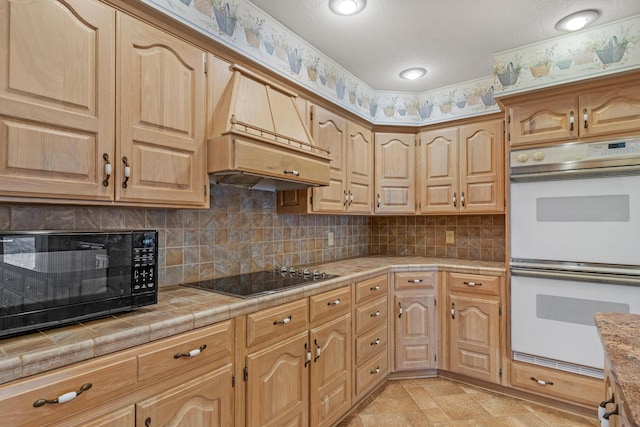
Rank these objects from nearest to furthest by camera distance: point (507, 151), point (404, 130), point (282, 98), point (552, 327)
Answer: point (282, 98) → point (552, 327) → point (507, 151) → point (404, 130)

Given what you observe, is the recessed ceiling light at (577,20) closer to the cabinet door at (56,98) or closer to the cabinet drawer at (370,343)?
the cabinet drawer at (370,343)

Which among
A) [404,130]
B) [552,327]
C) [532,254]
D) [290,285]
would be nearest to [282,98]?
[290,285]

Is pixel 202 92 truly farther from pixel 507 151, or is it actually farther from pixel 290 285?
pixel 507 151

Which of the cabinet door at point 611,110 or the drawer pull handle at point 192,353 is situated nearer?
the drawer pull handle at point 192,353

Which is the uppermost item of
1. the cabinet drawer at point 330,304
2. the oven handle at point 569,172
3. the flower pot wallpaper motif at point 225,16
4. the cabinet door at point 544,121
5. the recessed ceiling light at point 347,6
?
the recessed ceiling light at point 347,6

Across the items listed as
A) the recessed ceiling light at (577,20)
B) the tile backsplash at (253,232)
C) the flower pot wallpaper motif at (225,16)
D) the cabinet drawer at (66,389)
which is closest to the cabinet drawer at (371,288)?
the tile backsplash at (253,232)

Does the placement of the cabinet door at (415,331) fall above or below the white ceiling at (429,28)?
below

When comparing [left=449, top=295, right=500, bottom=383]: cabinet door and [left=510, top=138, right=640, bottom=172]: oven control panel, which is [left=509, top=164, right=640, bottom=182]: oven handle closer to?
[left=510, top=138, right=640, bottom=172]: oven control panel

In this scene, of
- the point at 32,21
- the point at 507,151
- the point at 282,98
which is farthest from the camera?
the point at 507,151

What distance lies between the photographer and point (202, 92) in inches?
64.4

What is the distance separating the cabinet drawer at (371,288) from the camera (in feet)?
7.54

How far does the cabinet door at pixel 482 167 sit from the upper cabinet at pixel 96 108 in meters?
2.20

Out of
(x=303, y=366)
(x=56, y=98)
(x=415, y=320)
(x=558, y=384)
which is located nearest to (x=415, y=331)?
(x=415, y=320)

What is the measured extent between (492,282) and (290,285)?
1.63 meters
